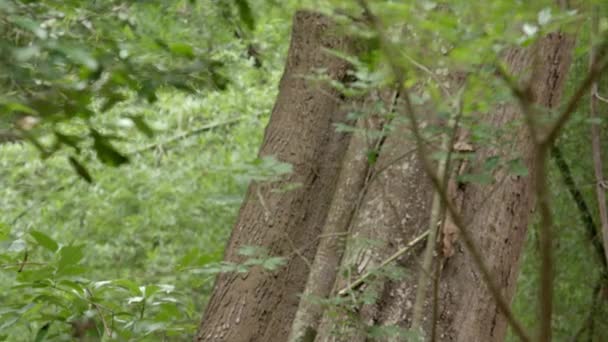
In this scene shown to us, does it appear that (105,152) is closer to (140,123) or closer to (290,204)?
(140,123)

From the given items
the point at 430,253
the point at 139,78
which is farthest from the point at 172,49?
the point at 430,253

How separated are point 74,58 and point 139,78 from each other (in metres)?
0.18

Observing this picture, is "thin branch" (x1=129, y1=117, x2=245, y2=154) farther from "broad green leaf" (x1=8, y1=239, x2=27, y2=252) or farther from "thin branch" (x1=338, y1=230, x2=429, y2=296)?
"broad green leaf" (x1=8, y1=239, x2=27, y2=252)

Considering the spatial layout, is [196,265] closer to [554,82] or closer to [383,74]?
[383,74]

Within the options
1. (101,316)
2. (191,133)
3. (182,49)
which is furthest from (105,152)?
(191,133)

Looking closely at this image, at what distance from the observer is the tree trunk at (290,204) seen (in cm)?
415

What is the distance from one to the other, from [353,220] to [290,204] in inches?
21.6

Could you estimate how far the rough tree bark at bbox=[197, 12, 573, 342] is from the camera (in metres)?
3.50

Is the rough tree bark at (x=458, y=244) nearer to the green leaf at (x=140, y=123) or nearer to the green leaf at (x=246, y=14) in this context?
the green leaf at (x=246, y=14)

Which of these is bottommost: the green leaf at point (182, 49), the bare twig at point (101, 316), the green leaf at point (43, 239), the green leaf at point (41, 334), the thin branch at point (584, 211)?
the green leaf at point (41, 334)

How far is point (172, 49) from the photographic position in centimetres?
169

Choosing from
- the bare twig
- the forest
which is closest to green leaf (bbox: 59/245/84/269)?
the forest

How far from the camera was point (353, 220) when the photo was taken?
3.82 metres

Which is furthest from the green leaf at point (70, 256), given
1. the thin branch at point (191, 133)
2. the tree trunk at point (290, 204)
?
the thin branch at point (191, 133)
